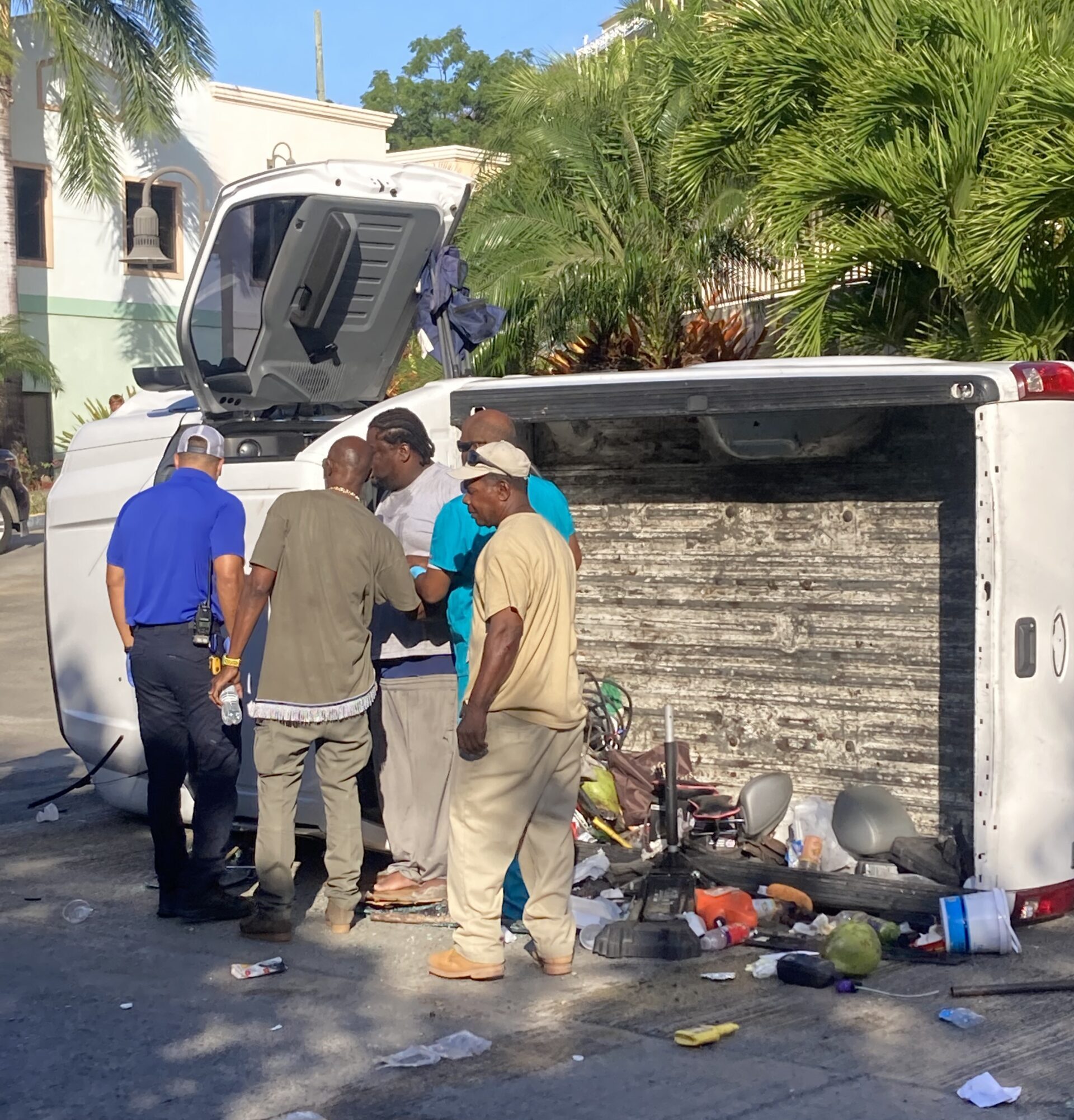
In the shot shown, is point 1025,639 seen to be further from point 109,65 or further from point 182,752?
point 109,65

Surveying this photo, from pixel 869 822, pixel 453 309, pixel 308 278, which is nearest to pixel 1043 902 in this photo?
pixel 869 822

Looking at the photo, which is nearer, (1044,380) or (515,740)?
(515,740)

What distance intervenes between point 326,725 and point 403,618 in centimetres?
62

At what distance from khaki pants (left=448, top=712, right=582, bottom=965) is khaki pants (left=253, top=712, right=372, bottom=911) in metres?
0.57

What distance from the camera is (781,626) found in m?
6.96

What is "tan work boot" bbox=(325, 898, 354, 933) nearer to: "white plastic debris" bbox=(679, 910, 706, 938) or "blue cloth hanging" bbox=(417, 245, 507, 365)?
"white plastic debris" bbox=(679, 910, 706, 938)

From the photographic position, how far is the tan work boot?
600 cm

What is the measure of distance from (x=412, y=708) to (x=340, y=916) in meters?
0.84

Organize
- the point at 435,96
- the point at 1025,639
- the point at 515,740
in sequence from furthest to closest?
the point at 435,96 → the point at 1025,639 → the point at 515,740

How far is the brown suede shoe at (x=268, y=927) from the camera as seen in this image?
591 cm

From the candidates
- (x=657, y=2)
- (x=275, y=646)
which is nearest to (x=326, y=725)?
(x=275, y=646)

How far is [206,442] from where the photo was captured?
6.39m

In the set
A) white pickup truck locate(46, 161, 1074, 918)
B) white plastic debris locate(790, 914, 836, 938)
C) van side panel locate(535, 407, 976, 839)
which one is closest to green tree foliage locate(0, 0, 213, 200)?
white pickup truck locate(46, 161, 1074, 918)

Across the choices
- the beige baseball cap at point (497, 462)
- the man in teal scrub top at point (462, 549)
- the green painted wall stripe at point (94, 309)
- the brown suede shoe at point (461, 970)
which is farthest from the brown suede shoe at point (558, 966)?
the green painted wall stripe at point (94, 309)
